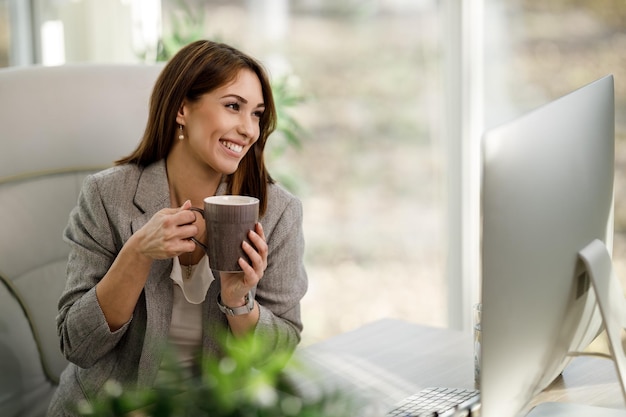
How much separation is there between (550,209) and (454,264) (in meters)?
1.88

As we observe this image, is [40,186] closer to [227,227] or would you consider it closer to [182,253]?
[182,253]

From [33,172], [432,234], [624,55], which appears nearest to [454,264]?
[432,234]

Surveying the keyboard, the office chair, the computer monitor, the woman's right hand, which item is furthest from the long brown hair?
the computer monitor

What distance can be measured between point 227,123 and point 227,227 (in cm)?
33

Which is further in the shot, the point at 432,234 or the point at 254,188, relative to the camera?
the point at 432,234

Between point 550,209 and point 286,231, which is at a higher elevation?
point 550,209

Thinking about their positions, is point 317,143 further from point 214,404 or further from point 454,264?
point 214,404

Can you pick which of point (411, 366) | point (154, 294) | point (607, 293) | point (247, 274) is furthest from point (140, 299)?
point (607, 293)

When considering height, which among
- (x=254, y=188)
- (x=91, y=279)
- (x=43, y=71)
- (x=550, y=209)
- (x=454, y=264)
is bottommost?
(x=454, y=264)

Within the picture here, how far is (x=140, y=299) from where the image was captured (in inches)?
62.9

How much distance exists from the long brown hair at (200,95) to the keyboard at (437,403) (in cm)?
52

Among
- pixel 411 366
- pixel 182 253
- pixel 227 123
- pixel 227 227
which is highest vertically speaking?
pixel 227 123

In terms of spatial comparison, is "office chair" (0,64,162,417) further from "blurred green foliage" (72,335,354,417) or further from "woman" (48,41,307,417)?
"blurred green foliage" (72,335,354,417)

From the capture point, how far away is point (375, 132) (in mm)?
3020
